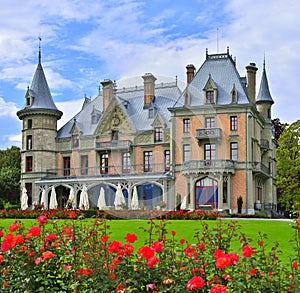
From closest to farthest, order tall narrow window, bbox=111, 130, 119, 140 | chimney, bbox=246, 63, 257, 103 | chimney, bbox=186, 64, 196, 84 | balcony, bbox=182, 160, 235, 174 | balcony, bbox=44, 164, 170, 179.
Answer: balcony, bbox=182, 160, 235, 174, chimney, bbox=246, 63, 257, 103, balcony, bbox=44, 164, 170, 179, chimney, bbox=186, 64, 196, 84, tall narrow window, bbox=111, 130, 119, 140

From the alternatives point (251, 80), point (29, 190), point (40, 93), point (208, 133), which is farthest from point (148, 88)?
point (29, 190)

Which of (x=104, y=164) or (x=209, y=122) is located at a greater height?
(x=209, y=122)

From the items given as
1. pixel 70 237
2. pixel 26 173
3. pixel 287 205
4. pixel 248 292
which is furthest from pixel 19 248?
pixel 287 205

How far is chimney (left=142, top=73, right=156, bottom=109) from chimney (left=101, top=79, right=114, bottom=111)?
297 centimetres

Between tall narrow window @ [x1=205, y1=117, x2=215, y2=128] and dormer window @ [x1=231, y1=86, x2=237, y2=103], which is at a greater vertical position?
dormer window @ [x1=231, y1=86, x2=237, y2=103]

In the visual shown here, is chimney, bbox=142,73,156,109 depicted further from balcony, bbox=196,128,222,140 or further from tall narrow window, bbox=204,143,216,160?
tall narrow window, bbox=204,143,216,160

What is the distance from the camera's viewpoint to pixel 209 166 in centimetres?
3391

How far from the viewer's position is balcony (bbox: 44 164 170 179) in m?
37.8

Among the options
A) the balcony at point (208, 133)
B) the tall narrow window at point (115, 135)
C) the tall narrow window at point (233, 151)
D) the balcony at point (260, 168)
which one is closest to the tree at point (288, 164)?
the balcony at point (260, 168)

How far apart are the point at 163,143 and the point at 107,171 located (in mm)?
4927

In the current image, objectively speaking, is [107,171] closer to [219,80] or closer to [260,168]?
[219,80]

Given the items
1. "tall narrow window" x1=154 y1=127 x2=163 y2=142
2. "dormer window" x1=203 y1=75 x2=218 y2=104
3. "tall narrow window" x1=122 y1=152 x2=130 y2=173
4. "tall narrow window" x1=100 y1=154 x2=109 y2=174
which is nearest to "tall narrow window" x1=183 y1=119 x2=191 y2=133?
"dormer window" x1=203 y1=75 x2=218 y2=104

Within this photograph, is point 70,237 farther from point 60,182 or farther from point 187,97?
point 60,182

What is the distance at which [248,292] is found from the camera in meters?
5.09
